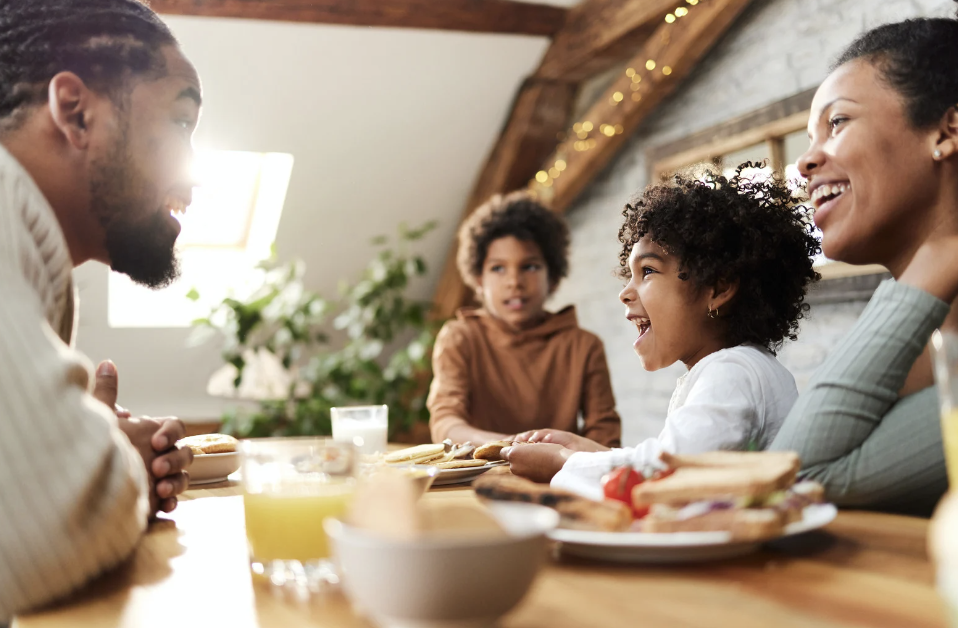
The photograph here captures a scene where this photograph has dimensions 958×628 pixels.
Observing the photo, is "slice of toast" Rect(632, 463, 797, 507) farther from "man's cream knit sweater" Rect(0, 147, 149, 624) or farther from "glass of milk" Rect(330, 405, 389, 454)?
"glass of milk" Rect(330, 405, 389, 454)

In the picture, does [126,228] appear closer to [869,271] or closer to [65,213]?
[65,213]

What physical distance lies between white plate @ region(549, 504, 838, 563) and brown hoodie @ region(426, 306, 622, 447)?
5.55 feet

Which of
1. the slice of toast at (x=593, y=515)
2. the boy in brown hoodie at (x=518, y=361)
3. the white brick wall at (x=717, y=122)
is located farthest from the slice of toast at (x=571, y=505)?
the white brick wall at (x=717, y=122)

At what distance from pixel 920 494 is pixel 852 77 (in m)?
0.67

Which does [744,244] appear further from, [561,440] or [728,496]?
[728,496]

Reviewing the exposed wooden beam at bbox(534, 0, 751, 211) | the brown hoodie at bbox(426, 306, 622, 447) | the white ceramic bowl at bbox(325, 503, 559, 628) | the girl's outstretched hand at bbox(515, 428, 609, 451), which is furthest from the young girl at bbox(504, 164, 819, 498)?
the exposed wooden beam at bbox(534, 0, 751, 211)

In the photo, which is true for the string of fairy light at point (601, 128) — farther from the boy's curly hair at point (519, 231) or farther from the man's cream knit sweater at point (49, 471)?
the man's cream knit sweater at point (49, 471)

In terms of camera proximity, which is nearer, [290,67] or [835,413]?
[835,413]

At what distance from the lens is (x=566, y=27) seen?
3881 mm

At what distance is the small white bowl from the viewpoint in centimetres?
144

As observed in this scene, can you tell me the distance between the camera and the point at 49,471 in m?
0.72

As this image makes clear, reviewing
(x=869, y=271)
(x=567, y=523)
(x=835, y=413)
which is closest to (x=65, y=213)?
(x=567, y=523)

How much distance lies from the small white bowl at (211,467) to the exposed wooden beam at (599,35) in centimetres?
259

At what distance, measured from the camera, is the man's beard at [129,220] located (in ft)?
3.84
